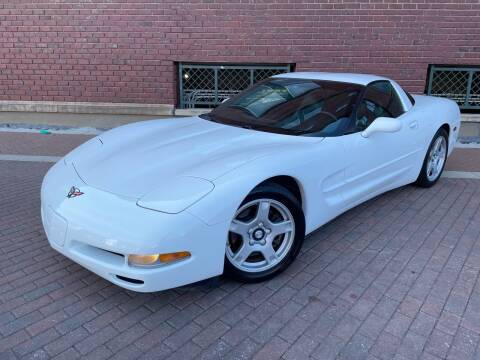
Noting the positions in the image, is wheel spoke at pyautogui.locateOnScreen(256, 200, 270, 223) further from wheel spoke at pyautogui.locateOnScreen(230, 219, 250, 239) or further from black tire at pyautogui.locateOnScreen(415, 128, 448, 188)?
black tire at pyautogui.locateOnScreen(415, 128, 448, 188)

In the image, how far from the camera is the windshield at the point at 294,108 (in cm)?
344

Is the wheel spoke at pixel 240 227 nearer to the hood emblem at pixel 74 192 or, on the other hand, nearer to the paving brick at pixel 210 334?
the paving brick at pixel 210 334

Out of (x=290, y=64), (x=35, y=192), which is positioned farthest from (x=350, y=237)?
(x=290, y=64)

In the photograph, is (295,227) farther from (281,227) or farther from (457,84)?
(457,84)

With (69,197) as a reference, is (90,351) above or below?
below

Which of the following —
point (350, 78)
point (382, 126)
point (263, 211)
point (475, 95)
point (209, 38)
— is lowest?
point (263, 211)

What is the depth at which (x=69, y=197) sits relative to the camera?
104 inches

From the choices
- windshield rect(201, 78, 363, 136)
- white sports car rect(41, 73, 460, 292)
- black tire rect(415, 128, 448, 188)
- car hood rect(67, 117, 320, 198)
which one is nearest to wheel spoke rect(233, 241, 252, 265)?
white sports car rect(41, 73, 460, 292)

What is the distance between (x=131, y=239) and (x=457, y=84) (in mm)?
7155

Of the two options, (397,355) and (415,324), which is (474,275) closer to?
(415,324)

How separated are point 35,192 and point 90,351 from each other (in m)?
2.85

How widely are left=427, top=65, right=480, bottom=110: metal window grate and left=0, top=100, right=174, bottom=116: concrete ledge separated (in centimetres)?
471

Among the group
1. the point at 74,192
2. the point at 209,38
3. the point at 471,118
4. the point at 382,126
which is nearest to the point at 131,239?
the point at 74,192

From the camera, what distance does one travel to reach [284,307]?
2.62m
